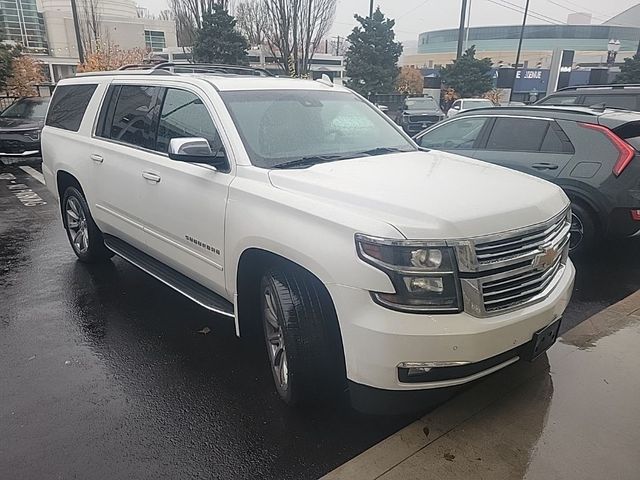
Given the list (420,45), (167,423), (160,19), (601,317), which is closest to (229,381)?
(167,423)

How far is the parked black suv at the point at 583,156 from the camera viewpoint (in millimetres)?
5234

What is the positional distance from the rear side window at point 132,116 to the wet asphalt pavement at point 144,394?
145cm

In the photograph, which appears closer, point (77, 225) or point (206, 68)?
point (206, 68)

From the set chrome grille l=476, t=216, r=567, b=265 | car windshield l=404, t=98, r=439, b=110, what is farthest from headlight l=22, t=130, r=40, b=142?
car windshield l=404, t=98, r=439, b=110

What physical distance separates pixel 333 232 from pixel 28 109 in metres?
14.6

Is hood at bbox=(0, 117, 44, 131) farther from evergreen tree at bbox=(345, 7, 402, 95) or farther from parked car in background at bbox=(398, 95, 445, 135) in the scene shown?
evergreen tree at bbox=(345, 7, 402, 95)

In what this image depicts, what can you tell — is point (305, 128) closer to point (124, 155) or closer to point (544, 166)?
point (124, 155)

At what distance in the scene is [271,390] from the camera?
3.28 metres

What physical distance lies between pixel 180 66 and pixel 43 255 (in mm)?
2819

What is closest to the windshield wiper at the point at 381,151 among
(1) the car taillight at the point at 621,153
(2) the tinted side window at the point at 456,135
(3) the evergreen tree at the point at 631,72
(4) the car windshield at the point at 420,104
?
(1) the car taillight at the point at 621,153

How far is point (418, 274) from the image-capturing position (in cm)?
237

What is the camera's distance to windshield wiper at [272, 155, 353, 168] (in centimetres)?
328

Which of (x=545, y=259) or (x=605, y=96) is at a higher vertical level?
(x=605, y=96)

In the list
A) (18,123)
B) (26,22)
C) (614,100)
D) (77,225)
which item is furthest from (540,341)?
(26,22)
